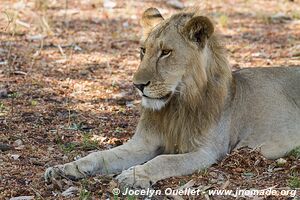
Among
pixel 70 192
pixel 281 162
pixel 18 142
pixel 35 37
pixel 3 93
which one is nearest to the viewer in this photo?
pixel 70 192

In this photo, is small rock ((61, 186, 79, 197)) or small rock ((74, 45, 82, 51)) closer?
small rock ((61, 186, 79, 197))

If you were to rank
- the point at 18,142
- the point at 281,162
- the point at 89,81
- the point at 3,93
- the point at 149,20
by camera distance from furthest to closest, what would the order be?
the point at 89,81 < the point at 3,93 < the point at 18,142 < the point at 149,20 < the point at 281,162

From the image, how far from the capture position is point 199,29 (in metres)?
4.86

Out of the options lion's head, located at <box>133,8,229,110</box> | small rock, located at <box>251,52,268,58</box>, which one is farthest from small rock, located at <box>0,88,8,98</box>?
small rock, located at <box>251,52,268,58</box>

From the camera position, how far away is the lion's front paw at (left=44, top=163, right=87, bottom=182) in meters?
4.60

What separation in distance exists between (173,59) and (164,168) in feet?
2.38

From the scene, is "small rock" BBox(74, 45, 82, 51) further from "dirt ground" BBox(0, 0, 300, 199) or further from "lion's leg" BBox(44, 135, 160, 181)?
"lion's leg" BBox(44, 135, 160, 181)

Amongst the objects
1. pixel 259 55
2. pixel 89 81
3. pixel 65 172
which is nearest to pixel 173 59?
pixel 65 172

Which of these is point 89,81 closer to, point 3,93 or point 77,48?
point 3,93

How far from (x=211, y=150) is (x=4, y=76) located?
318 centimetres

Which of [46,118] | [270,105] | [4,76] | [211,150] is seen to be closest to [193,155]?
[211,150]

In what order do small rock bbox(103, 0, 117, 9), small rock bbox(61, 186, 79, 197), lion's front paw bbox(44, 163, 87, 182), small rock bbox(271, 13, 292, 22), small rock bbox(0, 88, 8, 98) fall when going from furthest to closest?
1. small rock bbox(103, 0, 117, 9)
2. small rock bbox(271, 13, 292, 22)
3. small rock bbox(0, 88, 8, 98)
4. lion's front paw bbox(44, 163, 87, 182)
5. small rock bbox(61, 186, 79, 197)

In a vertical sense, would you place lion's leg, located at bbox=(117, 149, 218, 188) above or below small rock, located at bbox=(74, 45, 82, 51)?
above

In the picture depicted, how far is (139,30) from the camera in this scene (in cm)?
982
